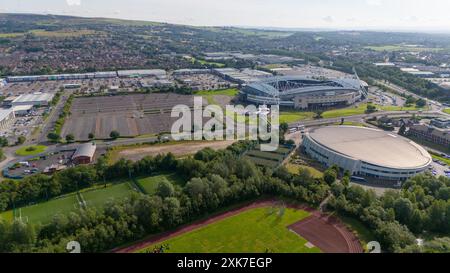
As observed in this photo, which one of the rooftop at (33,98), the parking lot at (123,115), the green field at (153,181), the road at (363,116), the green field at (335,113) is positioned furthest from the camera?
the rooftop at (33,98)

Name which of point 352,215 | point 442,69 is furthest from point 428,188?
point 442,69

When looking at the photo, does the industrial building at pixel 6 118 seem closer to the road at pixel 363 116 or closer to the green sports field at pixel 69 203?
the green sports field at pixel 69 203

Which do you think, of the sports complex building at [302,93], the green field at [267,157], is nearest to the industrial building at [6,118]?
the green field at [267,157]

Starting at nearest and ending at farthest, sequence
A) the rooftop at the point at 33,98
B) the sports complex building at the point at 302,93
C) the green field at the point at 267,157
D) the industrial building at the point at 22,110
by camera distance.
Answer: the green field at the point at 267,157, the industrial building at the point at 22,110, the rooftop at the point at 33,98, the sports complex building at the point at 302,93

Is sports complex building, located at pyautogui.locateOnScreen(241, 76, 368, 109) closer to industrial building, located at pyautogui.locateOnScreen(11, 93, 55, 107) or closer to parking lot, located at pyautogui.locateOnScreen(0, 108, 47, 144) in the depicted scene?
parking lot, located at pyautogui.locateOnScreen(0, 108, 47, 144)

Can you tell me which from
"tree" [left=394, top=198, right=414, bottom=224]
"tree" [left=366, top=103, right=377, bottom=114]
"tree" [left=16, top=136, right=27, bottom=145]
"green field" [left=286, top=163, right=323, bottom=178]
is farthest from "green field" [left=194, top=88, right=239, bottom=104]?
"tree" [left=394, top=198, right=414, bottom=224]

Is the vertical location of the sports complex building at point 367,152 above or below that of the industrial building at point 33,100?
below
